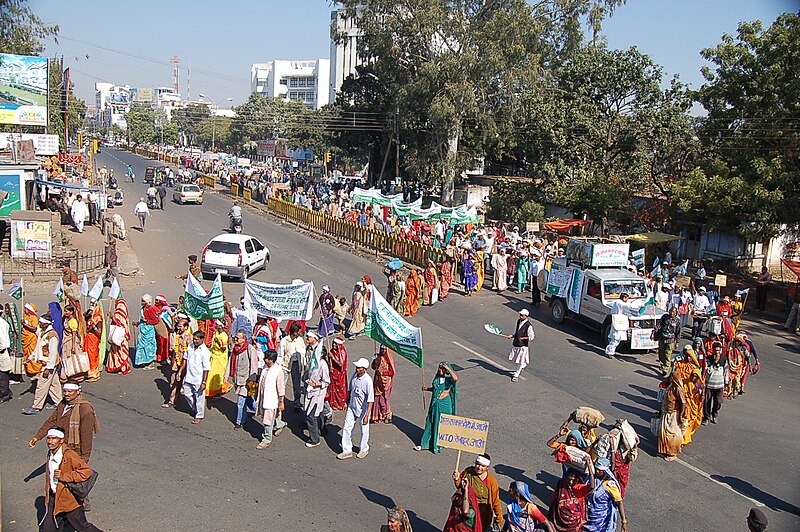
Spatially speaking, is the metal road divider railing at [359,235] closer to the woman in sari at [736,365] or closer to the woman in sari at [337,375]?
the woman in sari at [736,365]

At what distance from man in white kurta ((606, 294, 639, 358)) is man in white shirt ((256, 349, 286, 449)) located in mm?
8939

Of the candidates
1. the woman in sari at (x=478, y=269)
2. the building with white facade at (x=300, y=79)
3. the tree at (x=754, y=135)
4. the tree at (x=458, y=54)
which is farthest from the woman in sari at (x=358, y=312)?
the building with white facade at (x=300, y=79)

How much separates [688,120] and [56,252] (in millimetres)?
30860

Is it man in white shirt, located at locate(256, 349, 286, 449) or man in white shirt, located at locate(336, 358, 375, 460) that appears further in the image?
man in white shirt, located at locate(256, 349, 286, 449)

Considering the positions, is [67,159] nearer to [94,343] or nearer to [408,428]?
[94,343]

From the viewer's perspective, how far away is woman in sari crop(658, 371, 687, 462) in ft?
32.7

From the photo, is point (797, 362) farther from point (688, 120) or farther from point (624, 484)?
point (688, 120)

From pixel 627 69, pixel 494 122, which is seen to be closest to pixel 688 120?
pixel 627 69

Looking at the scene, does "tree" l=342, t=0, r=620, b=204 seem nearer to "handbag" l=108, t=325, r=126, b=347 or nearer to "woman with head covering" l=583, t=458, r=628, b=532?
"handbag" l=108, t=325, r=126, b=347

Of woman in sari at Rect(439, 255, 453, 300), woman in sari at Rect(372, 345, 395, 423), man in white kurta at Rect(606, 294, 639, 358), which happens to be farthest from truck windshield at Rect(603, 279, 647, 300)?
woman in sari at Rect(372, 345, 395, 423)

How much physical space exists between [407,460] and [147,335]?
6186 mm

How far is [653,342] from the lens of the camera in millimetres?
16359

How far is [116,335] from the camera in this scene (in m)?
12.7

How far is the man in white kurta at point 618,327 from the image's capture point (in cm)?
1602
